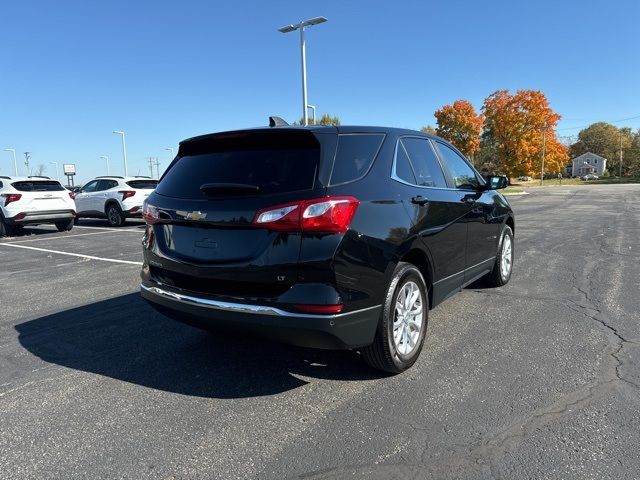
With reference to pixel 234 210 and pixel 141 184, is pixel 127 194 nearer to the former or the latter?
pixel 141 184

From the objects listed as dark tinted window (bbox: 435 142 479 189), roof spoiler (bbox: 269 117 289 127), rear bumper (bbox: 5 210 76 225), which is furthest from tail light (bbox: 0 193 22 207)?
dark tinted window (bbox: 435 142 479 189)

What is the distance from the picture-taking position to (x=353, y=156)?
3230 mm

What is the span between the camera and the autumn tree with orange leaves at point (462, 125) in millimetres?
63781

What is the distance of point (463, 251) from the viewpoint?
4.54m

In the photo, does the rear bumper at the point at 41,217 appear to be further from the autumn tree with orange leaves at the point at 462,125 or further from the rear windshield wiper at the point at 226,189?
the autumn tree with orange leaves at the point at 462,125

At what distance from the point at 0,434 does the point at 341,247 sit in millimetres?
2296

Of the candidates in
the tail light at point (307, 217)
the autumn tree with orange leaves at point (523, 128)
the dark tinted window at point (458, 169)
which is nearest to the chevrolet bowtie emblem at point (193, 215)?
the tail light at point (307, 217)

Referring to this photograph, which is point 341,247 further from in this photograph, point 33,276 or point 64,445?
point 33,276

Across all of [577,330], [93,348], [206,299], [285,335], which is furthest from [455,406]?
[93,348]

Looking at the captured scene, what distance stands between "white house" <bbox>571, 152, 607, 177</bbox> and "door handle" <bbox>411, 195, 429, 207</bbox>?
125m

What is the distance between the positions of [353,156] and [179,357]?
2128 millimetres

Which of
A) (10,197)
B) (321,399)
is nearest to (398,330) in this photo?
(321,399)

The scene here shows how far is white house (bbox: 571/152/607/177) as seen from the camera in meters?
114

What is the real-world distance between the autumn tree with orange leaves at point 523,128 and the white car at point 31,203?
5261 centimetres
